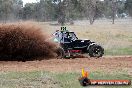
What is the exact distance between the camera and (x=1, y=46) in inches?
711

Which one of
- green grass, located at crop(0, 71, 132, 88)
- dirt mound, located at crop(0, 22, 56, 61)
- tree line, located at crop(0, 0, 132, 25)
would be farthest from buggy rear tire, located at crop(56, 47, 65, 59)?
tree line, located at crop(0, 0, 132, 25)

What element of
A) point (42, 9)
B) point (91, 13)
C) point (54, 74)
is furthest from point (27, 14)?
point (54, 74)

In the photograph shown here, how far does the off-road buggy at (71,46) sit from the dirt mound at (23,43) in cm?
51

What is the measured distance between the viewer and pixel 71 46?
768 inches

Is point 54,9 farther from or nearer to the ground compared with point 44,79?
nearer to the ground

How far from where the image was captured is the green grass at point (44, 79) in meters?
10.9

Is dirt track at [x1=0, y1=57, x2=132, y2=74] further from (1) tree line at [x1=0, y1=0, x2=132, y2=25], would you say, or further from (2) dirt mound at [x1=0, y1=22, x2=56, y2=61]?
(1) tree line at [x1=0, y1=0, x2=132, y2=25]

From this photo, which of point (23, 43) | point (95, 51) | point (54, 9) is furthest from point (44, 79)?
point (54, 9)

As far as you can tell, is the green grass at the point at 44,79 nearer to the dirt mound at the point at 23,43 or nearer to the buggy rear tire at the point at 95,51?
the dirt mound at the point at 23,43

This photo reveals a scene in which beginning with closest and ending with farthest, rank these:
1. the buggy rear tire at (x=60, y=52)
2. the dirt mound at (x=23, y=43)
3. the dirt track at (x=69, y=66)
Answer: the dirt track at (x=69, y=66) → the dirt mound at (x=23, y=43) → the buggy rear tire at (x=60, y=52)

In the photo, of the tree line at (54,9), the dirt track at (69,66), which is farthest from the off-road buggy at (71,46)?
the tree line at (54,9)

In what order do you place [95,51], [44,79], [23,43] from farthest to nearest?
1. [95,51]
2. [23,43]
3. [44,79]

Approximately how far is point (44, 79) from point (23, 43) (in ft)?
22.2

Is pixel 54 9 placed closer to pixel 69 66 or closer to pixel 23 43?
pixel 23 43
